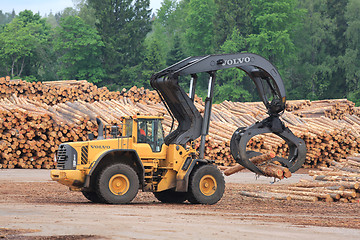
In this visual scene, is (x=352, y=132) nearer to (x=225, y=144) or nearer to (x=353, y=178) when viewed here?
(x=225, y=144)

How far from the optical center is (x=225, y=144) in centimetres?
3028

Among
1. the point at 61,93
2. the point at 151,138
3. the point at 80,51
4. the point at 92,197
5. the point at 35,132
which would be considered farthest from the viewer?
the point at 80,51

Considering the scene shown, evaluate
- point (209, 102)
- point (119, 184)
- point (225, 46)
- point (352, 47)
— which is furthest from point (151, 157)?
point (352, 47)

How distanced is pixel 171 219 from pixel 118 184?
3.67m

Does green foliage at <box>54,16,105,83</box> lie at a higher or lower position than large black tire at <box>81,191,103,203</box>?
higher

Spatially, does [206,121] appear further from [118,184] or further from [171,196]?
[118,184]

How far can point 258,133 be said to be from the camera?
15641 millimetres

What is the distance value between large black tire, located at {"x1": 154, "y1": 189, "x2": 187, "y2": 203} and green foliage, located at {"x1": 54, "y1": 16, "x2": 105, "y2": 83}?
173 feet

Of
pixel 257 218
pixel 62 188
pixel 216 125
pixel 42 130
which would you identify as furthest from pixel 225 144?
pixel 257 218

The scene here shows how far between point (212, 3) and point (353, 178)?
6459cm

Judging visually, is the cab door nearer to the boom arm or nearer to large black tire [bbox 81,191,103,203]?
the boom arm

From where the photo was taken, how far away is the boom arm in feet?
51.6

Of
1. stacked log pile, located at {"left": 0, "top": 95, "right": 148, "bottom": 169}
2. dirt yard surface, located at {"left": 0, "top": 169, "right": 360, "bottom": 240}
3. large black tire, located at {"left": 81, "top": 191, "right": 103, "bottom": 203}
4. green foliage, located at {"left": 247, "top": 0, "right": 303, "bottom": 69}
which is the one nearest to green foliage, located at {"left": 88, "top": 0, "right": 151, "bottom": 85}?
green foliage, located at {"left": 247, "top": 0, "right": 303, "bottom": 69}

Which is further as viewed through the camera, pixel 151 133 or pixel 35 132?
pixel 35 132
